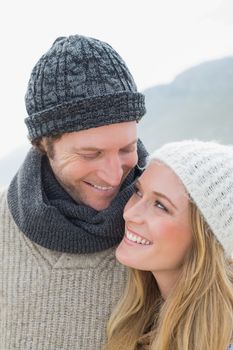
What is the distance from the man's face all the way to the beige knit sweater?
180mm

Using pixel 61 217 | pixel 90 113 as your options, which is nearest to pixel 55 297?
pixel 61 217

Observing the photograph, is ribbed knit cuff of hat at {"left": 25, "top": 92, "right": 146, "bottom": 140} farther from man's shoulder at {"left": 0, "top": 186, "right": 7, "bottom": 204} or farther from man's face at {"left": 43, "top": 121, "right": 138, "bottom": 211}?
man's shoulder at {"left": 0, "top": 186, "right": 7, "bottom": 204}

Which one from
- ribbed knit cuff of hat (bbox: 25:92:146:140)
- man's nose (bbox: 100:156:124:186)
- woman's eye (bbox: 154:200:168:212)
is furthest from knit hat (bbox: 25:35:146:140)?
woman's eye (bbox: 154:200:168:212)

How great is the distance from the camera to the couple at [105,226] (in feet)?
4.63

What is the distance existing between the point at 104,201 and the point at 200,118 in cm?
280

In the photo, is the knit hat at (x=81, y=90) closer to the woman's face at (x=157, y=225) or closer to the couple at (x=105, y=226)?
the couple at (x=105, y=226)

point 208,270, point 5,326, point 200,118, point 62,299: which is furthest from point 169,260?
point 200,118

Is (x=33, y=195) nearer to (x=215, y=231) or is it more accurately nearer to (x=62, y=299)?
(x=62, y=299)

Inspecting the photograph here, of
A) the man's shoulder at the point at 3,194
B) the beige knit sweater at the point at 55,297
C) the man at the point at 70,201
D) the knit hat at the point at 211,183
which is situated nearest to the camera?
the knit hat at the point at 211,183

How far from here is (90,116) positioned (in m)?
1.44

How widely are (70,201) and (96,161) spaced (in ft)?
0.54

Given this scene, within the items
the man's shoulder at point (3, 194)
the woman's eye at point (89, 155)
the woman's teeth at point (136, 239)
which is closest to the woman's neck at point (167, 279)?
the woman's teeth at point (136, 239)

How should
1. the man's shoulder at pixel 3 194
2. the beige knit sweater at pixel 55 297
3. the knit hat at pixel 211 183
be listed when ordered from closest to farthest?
the knit hat at pixel 211 183
the beige knit sweater at pixel 55 297
the man's shoulder at pixel 3 194

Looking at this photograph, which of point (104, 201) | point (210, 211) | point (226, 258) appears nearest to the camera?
point (210, 211)
